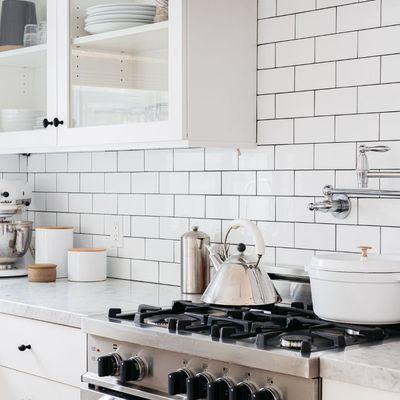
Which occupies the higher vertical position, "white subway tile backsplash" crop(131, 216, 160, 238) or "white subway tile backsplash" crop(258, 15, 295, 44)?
"white subway tile backsplash" crop(258, 15, 295, 44)

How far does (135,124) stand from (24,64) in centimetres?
78

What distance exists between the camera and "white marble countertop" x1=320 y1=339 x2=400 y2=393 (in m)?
1.88

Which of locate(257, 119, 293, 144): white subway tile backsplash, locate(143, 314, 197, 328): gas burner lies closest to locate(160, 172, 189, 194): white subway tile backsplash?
locate(257, 119, 293, 144): white subway tile backsplash

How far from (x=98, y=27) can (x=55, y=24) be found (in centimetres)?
23

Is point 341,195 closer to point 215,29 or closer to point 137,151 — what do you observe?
point 215,29

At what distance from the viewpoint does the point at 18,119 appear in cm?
353

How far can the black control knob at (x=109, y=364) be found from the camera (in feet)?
7.93

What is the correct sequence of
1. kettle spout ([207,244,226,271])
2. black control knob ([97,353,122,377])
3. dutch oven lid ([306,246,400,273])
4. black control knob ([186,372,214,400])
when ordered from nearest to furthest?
black control knob ([186,372,214,400])
dutch oven lid ([306,246,400,273])
black control knob ([97,353,122,377])
kettle spout ([207,244,226,271])

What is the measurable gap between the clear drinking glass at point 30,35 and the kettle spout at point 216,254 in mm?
1109

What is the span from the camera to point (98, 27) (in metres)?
3.13

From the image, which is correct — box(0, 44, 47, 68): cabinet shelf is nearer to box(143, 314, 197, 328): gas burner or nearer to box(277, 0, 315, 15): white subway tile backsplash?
box(277, 0, 315, 15): white subway tile backsplash

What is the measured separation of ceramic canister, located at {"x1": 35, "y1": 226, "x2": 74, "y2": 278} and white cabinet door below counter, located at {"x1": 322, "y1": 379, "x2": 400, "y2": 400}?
183cm

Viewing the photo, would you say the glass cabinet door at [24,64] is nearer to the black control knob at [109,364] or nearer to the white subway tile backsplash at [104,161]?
the white subway tile backsplash at [104,161]

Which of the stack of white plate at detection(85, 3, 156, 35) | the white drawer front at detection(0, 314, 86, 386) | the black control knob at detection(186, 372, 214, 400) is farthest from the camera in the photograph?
the stack of white plate at detection(85, 3, 156, 35)
